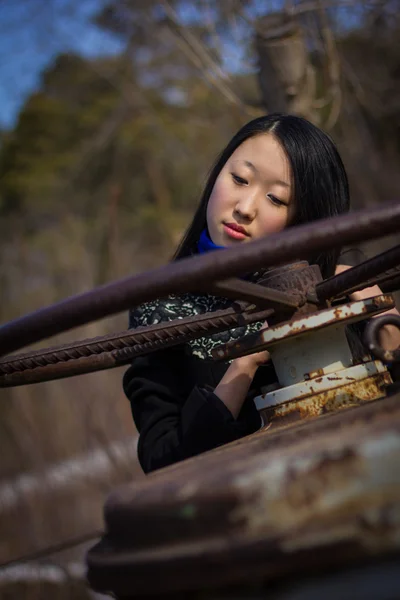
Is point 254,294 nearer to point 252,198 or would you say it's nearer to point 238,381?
point 238,381

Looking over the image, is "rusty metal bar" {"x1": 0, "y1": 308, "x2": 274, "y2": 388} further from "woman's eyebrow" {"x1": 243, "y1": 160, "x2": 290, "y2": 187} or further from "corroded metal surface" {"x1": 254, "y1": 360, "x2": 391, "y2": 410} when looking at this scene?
"woman's eyebrow" {"x1": 243, "y1": 160, "x2": 290, "y2": 187}

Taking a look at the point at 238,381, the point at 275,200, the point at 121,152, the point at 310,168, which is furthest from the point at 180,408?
the point at 121,152

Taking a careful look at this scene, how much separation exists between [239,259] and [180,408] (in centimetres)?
99

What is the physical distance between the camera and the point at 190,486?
31.3 inches

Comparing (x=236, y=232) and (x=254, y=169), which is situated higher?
(x=254, y=169)

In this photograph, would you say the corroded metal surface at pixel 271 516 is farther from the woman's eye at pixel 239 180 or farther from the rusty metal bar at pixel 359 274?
the woman's eye at pixel 239 180

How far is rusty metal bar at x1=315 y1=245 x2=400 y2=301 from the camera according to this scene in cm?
119

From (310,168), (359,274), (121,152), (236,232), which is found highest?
Answer: (121,152)

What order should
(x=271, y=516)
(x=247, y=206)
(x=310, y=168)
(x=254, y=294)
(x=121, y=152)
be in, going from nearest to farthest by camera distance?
1. (x=271, y=516)
2. (x=254, y=294)
3. (x=247, y=206)
4. (x=310, y=168)
5. (x=121, y=152)

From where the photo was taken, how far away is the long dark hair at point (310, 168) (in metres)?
1.85

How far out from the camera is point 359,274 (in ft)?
3.92

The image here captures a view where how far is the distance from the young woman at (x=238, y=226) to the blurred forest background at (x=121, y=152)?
0.94 meters

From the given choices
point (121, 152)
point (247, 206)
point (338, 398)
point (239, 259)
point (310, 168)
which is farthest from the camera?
point (121, 152)

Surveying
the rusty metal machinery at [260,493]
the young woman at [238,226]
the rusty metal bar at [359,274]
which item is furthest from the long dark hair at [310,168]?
the rusty metal machinery at [260,493]
